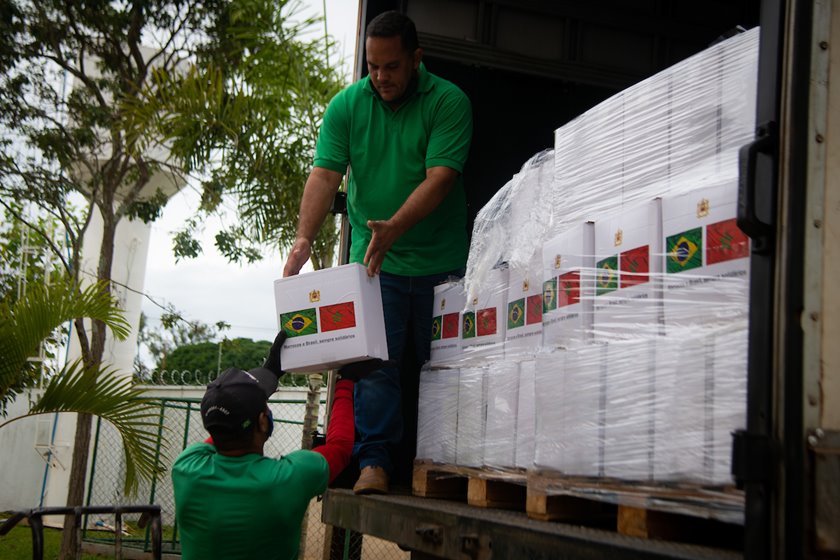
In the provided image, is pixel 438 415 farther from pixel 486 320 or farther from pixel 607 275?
pixel 607 275

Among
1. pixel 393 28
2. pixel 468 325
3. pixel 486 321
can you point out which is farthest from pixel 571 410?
pixel 393 28

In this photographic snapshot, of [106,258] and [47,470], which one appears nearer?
[106,258]

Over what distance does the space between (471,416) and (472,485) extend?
10.7 inches

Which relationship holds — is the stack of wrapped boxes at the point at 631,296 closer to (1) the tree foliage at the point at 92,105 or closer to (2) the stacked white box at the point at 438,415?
(2) the stacked white box at the point at 438,415

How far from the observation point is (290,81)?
9.13 meters

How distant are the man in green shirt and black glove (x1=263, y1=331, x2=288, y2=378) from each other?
1.15ft

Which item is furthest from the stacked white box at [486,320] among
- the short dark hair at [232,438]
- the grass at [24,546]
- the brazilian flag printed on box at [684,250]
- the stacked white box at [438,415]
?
the grass at [24,546]

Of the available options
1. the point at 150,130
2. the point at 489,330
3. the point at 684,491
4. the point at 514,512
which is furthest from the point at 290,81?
the point at 684,491

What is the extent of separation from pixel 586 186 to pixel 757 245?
115cm

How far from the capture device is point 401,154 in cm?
422

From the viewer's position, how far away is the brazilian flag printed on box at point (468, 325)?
382 centimetres

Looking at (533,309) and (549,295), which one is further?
(533,309)

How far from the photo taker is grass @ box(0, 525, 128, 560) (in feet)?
41.0

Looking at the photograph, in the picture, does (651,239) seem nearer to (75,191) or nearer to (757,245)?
(757,245)
